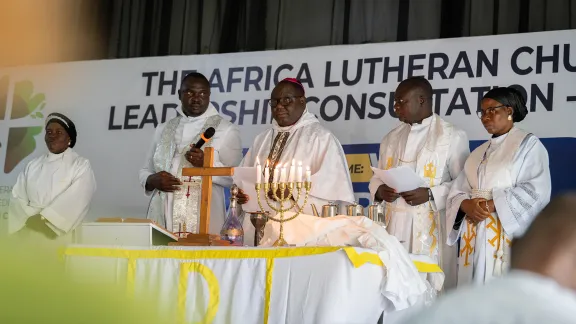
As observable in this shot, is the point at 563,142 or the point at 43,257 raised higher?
the point at 563,142

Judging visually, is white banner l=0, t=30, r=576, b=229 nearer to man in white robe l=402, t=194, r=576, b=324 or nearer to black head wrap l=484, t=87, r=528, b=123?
black head wrap l=484, t=87, r=528, b=123

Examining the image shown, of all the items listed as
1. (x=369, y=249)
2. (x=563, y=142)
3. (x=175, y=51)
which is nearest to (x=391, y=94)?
(x=563, y=142)

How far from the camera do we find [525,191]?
5496 millimetres

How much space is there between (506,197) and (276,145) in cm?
182

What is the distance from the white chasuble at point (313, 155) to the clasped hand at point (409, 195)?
9.8 inches

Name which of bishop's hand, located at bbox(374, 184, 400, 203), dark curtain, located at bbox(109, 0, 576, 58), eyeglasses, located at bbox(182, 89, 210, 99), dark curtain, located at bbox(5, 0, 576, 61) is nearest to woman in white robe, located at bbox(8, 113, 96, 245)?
dark curtain, located at bbox(5, 0, 576, 61)

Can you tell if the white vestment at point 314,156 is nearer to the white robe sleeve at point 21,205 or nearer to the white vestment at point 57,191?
the white vestment at point 57,191

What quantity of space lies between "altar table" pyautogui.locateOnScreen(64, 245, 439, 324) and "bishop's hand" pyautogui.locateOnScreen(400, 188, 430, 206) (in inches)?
68.0

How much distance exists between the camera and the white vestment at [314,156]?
18.7 feet

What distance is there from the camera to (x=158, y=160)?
6809 millimetres

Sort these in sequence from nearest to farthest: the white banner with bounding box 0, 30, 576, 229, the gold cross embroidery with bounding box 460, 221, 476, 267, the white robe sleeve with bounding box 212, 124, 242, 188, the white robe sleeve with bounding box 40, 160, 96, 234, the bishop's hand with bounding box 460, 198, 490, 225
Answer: the bishop's hand with bounding box 460, 198, 490, 225 → the gold cross embroidery with bounding box 460, 221, 476, 267 → the white robe sleeve with bounding box 212, 124, 242, 188 → the white banner with bounding box 0, 30, 576, 229 → the white robe sleeve with bounding box 40, 160, 96, 234

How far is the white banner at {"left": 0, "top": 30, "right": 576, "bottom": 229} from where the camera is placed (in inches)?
268

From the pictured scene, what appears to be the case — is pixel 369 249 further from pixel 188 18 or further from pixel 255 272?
pixel 188 18

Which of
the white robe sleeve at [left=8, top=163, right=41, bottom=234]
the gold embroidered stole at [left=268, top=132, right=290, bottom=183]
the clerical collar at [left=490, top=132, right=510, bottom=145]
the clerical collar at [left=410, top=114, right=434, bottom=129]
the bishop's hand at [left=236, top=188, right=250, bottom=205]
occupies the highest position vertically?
the clerical collar at [left=410, top=114, right=434, bottom=129]
